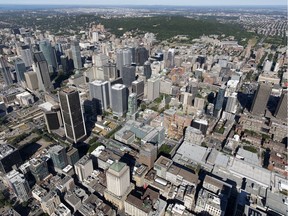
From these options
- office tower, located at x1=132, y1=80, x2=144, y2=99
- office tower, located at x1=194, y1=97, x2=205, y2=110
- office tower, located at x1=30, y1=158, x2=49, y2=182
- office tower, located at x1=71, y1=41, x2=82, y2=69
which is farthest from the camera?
office tower, located at x1=71, y1=41, x2=82, y2=69

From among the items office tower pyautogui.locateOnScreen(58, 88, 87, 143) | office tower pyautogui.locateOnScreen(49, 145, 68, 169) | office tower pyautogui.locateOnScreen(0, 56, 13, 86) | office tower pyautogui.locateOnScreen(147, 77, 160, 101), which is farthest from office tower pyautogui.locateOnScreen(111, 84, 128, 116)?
office tower pyautogui.locateOnScreen(0, 56, 13, 86)

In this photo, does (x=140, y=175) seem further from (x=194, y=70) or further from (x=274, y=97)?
(x=194, y=70)

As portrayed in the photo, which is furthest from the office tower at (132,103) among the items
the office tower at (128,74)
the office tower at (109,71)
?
the office tower at (109,71)

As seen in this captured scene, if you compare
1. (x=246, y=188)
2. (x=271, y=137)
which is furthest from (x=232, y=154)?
(x=271, y=137)

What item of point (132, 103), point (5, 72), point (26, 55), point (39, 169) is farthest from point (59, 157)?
point (26, 55)

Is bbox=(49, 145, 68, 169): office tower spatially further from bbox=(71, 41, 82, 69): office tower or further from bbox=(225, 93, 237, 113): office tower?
bbox=(71, 41, 82, 69): office tower

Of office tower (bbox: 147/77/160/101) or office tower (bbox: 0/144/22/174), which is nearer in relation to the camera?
office tower (bbox: 0/144/22/174)
